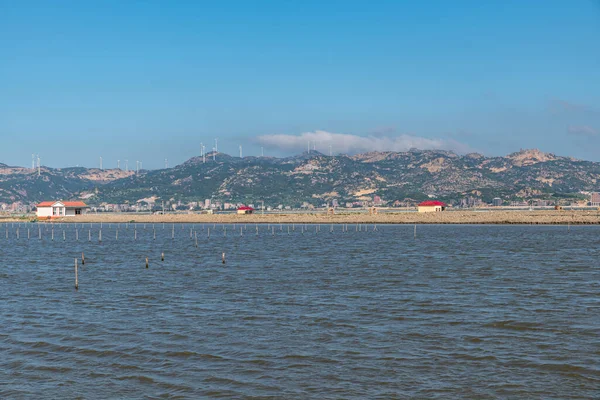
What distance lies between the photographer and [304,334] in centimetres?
2712

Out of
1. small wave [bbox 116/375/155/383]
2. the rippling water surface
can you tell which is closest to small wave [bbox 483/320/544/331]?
the rippling water surface

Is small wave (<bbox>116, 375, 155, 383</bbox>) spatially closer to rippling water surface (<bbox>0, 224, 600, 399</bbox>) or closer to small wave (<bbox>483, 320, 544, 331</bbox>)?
rippling water surface (<bbox>0, 224, 600, 399</bbox>)

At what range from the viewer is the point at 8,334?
2759 cm

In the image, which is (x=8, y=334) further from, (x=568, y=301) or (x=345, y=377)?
(x=568, y=301)

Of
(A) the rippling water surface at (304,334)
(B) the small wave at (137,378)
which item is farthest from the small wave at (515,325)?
(B) the small wave at (137,378)

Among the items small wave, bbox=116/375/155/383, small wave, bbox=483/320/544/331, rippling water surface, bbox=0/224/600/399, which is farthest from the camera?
small wave, bbox=483/320/544/331

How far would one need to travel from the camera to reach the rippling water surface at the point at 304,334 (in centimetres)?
2016

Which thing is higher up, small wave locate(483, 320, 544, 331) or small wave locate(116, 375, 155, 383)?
small wave locate(483, 320, 544, 331)

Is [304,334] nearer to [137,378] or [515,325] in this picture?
[137,378]

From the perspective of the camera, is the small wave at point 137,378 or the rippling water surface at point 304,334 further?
the small wave at point 137,378

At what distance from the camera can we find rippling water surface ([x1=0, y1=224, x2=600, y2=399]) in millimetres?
20156

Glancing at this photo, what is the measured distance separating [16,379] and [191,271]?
34893 mm

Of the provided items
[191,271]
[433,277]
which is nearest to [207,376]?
[433,277]

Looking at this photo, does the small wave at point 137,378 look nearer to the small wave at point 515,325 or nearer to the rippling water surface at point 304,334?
the rippling water surface at point 304,334
